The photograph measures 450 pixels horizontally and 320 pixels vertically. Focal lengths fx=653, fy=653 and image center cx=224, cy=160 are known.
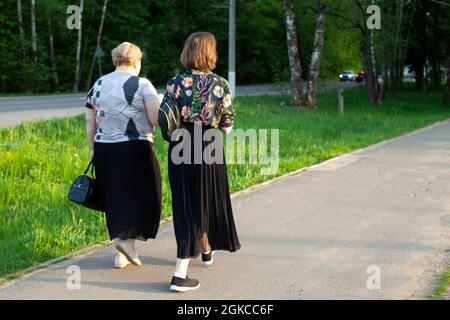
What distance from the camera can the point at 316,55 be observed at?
24.5m

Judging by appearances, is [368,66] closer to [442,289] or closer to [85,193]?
[442,289]

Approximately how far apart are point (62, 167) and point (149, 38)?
121 feet

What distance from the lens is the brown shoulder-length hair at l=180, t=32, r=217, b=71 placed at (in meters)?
4.82

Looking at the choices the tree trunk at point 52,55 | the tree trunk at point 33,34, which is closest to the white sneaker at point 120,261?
the tree trunk at point 33,34

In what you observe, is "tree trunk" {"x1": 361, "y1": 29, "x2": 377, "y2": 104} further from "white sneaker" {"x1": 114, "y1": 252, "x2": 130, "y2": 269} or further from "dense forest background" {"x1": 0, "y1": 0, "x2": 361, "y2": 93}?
"white sneaker" {"x1": 114, "y1": 252, "x2": 130, "y2": 269}

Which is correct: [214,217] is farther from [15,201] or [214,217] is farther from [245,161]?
[245,161]

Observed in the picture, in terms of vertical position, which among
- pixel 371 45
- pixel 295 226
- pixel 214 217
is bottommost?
pixel 295 226

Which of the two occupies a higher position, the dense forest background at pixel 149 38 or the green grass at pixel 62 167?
the dense forest background at pixel 149 38

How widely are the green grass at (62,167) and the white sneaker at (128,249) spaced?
2.64ft

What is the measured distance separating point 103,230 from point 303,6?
68.0ft

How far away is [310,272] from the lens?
530 cm

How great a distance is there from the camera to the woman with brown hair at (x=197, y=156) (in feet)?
15.9

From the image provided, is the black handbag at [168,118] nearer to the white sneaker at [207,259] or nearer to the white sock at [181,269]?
the white sock at [181,269]
